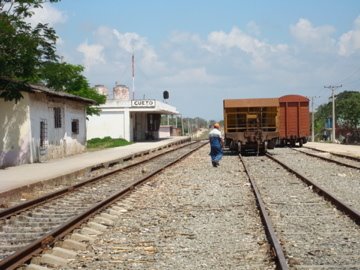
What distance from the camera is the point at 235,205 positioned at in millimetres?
11375

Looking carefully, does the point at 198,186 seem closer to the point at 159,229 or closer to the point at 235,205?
the point at 235,205

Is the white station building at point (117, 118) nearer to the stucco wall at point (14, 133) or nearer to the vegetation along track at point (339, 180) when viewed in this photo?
the stucco wall at point (14, 133)

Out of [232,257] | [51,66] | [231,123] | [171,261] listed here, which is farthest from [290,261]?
[231,123]

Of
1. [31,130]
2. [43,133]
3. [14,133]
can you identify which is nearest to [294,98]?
[43,133]

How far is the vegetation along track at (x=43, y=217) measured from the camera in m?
7.16

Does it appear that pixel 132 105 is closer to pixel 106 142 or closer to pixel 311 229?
pixel 106 142

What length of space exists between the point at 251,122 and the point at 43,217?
2007cm

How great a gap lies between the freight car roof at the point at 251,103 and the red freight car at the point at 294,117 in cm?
1140

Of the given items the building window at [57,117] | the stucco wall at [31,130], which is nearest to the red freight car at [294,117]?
the stucco wall at [31,130]

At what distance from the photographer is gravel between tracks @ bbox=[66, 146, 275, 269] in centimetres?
663

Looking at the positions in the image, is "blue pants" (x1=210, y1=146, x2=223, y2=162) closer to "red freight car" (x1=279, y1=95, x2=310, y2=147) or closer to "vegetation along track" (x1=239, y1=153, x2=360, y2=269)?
"vegetation along track" (x1=239, y1=153, x2=360, y2=269)

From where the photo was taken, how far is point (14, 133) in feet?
73.4

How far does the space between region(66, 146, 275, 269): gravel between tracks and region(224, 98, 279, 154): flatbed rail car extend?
14849 mm

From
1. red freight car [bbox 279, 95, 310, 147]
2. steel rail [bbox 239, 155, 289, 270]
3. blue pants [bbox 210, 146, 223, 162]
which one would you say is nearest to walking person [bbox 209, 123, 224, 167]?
blue pants [bbox 210, 146, 223, 162]
